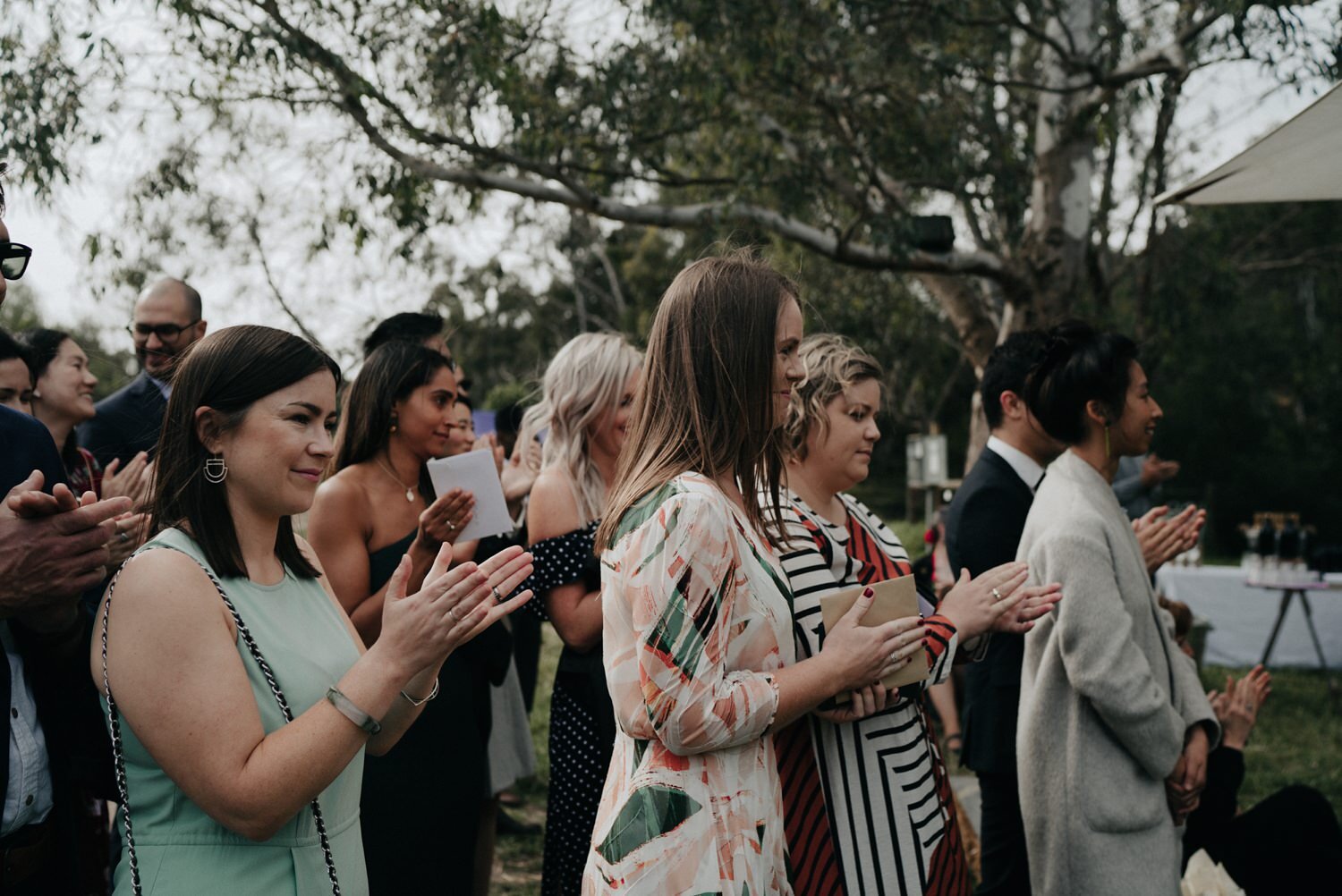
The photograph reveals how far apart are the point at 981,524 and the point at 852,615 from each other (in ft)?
5.56

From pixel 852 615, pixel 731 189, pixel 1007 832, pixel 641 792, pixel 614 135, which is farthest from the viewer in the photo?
pixel 731 189

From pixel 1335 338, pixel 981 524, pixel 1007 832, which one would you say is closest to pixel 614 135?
pixel 981 524

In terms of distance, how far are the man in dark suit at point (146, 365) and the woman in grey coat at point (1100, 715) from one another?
321 cm

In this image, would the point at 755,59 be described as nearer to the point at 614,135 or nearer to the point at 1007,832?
the point at 614,135

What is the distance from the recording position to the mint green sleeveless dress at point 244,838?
1762mm

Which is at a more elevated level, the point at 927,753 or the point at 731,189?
the point at 731,189

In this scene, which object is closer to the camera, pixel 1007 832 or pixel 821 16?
pixel 1007 832

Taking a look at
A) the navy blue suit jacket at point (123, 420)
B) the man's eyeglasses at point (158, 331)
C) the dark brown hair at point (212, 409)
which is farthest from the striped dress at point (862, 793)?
the man's eyeglasses at point (158, 331)

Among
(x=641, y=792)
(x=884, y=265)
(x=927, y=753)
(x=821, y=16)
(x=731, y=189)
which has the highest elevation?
(x=821, y=16)

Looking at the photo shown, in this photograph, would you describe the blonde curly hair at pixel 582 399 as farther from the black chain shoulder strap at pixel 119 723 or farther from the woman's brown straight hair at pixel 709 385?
the black chain shoulder strap at pixel 119 723

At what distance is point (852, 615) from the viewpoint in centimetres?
215

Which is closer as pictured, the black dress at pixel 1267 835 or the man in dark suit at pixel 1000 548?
the black dress at pixel 1267 835

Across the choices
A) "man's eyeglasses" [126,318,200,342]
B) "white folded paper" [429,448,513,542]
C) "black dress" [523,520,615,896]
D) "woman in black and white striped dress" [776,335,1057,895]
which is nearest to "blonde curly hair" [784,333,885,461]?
"woman in black and white striped dress" [776,335,1057,895]

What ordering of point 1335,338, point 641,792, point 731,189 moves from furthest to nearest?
point 1335,338, point 731,189, point 641,792
